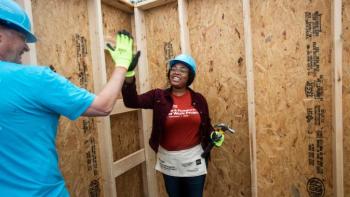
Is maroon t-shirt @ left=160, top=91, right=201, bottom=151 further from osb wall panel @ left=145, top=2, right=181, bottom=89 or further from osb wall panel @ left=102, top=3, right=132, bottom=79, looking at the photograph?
osb wall panel @ left=102, top=3, right=132, bottom=79

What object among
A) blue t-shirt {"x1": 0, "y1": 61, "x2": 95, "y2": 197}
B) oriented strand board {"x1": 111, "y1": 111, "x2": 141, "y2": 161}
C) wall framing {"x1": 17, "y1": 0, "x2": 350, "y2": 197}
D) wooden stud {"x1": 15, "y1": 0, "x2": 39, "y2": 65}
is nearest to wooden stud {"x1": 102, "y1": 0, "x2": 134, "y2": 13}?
wall framing {"x1": 17, "y1": 0, "x2": 350, "y2": 197}

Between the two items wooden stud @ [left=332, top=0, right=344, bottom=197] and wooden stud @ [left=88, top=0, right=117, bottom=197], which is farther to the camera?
wooden stud @ [left=88, top=0, right=117, bottom=197]

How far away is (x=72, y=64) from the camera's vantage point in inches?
81.0

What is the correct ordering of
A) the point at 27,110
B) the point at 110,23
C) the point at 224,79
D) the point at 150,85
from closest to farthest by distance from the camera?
the point at 27,110, the point at 224,79, the point at 110,23, the point at 150,85

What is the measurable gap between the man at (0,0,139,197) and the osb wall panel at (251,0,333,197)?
159 cm

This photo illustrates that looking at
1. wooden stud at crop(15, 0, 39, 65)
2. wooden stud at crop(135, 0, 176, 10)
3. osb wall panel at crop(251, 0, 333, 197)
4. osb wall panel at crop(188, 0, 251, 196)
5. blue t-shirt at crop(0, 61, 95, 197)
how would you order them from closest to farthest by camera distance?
blue t-shirt at crop(0, 61, 95, 197), wooden stud at crop(15, 0, 39, 65), osb wall panel at crop(251, 0, 333, 197), osb wall panel at crop(188, 0, 251, 196), wooden stud at crop(135, 0, 176, 10)

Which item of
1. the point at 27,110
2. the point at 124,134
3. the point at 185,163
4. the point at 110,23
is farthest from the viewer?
the point at 124,134

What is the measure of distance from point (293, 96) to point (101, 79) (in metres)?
1.66

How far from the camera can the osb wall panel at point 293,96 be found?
1.97 metres

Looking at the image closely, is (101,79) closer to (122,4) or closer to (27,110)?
(122,4)

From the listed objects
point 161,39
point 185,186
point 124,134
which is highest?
point 161,39

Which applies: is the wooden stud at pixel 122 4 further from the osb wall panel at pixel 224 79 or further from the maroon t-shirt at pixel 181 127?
the maroon t-shirt at pixel 181 127

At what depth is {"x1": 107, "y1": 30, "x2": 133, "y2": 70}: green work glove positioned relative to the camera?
123 centimetres

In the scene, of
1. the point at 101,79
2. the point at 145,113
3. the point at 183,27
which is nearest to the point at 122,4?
the point at 183,27
